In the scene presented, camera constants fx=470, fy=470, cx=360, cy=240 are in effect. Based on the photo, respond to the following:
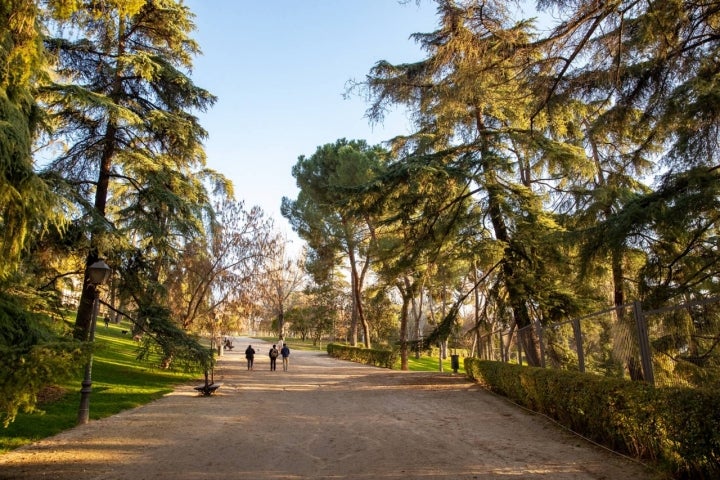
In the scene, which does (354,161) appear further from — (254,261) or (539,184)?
(539,184)

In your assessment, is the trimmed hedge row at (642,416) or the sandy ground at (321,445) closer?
the trimmed hedge row at (642,416)

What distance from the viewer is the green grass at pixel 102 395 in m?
7.77

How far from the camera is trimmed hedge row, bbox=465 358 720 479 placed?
4355 mm

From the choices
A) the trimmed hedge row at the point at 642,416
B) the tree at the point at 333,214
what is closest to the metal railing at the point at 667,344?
the trimmed hedge row at the point at 642,416

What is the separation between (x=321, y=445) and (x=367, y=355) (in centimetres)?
2396

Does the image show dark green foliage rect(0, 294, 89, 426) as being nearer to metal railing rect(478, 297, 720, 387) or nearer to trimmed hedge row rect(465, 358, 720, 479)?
trimmed hedge row rect(465, 358, 720, 479)

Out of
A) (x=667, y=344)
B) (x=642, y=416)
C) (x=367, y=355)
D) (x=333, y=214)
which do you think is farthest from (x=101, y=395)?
(x=367, y=355)

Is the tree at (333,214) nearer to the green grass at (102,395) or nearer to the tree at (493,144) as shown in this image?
the tree at (493,144)

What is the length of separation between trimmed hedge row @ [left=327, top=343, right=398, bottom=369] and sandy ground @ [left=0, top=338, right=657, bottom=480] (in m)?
15.2

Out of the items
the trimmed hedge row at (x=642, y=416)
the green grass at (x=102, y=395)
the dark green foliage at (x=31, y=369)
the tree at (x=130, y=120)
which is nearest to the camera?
the dark green foliage at (x=31, y=369)

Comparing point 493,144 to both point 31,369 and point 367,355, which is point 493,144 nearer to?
point 31,369

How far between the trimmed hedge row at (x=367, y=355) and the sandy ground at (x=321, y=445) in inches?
597

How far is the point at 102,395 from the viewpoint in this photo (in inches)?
486

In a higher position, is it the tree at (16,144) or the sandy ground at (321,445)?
the tree at (16,144)
